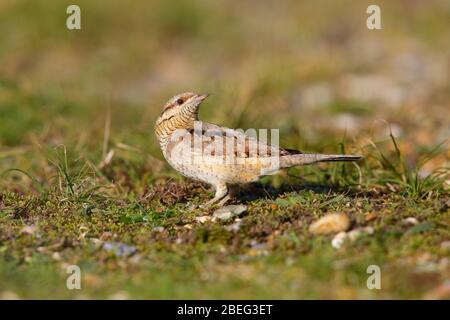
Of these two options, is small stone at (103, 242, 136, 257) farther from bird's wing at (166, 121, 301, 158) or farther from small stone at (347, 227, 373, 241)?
small stone at (347, 227, 373, 241)

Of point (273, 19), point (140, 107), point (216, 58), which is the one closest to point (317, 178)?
point (140, 107)

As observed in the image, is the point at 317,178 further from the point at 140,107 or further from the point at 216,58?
the point at 216,58

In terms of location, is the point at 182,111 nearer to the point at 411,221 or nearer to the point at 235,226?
the point at 235,226

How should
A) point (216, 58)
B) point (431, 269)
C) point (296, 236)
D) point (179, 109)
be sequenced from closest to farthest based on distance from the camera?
point (431, 269) < point (296, 236) < point (179, 109) < point (216, 58)

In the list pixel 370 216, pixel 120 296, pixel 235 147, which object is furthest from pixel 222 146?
pixel 120 296

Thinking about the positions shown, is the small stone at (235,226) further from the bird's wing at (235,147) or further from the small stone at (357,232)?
the small stone at (357,232)

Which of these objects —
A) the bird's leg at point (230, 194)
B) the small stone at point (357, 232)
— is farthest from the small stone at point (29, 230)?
the small stone at point (357, 232)
